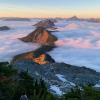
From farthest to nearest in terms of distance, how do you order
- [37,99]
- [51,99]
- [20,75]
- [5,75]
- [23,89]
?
1. [20,75]
2. [5,75]
3. [23,89]
4. [51,99]
5. [37,99]

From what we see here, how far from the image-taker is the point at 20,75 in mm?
40719

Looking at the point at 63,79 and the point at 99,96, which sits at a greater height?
the point at 99,96

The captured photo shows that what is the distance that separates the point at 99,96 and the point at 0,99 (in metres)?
7.81

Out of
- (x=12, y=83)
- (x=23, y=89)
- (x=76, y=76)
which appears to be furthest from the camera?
(x=76, y=76)

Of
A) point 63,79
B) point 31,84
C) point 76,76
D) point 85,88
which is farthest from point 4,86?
point 76,76

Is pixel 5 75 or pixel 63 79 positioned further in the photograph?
pixel 63 79

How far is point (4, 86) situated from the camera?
3206cm

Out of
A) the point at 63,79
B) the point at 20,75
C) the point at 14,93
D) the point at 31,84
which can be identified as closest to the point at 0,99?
the point at 14,93

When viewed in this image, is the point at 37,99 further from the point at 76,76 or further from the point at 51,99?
the point at 76,76

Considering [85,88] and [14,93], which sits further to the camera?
[85,88]

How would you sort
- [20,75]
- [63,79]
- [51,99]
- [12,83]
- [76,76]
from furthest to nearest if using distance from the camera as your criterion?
1. [76,76]
2. [63,79]
3. [20,75]
4. [12,83]
5. [51,99]

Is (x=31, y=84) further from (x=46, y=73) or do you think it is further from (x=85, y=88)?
(x=46, y=73)

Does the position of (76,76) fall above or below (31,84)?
below

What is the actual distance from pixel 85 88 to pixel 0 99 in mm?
8001
